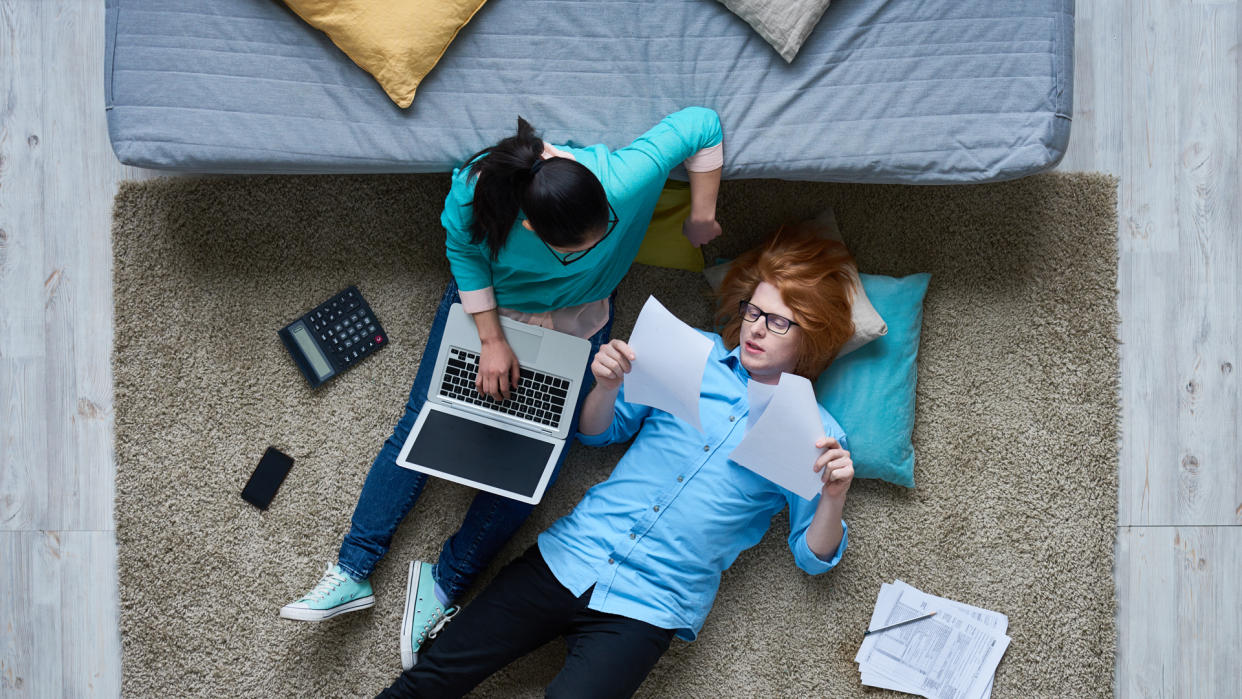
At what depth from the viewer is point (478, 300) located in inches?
60.5

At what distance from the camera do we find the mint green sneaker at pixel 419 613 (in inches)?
66.6

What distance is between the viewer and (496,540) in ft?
5.59

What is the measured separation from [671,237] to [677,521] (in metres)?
0.63

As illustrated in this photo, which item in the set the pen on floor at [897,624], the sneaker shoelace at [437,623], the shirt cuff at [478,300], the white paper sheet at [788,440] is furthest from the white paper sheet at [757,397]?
the sneaker shoelace at [437,623]

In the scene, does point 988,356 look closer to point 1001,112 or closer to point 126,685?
point 1001,112

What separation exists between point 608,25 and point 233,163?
77cm

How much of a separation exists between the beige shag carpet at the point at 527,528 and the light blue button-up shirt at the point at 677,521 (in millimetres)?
205

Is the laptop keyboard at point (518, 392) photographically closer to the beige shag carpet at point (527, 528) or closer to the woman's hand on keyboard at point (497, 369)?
the woman's hand on keyboard at point (497, 369)

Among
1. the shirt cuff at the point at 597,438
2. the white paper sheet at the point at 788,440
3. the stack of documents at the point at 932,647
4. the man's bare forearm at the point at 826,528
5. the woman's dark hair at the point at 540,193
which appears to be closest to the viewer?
the woman's dark hair at the point at 540,193

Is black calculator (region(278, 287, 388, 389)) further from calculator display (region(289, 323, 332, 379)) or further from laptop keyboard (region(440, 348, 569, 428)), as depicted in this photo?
laptop keyboard (region(440, 348, 569, 428))

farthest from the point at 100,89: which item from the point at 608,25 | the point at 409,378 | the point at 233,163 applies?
the point at 608,25

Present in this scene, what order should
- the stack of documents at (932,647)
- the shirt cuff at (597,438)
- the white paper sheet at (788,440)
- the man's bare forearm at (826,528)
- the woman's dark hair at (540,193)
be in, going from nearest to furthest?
the woman's dark hair at (540,193)
the white paper sheet at (788,440)
the man's bare forearm at (826,528)
the shirt cuff at (597,438)
the stack of documents at (932,647)

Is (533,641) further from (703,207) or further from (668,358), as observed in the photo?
(703,207)

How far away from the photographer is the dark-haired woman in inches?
48.3
